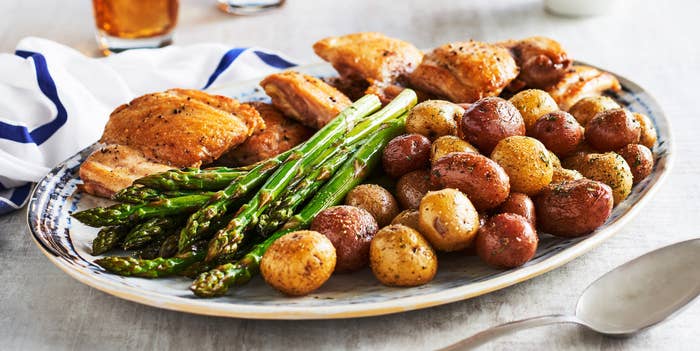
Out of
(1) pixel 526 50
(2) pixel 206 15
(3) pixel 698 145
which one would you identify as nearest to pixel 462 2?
(2) pixel 206 15

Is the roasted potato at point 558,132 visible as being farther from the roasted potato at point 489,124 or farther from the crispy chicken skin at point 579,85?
the crispy chicken skin at point 579,85

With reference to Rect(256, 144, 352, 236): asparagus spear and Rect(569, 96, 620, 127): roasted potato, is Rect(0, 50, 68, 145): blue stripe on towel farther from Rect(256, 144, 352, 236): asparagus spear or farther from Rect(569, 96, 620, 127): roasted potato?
Rect(569, 96, 620, 127): roasted potato

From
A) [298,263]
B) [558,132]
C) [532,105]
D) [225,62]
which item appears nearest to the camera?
[298,263]

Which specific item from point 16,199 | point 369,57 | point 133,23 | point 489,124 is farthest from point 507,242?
point 133,23

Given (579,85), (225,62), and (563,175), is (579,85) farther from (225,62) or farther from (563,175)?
(225,62)

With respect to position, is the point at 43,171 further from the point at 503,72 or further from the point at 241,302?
the point at 503,72

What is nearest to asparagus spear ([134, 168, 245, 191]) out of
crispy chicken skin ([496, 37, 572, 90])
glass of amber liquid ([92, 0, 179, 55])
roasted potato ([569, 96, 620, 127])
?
roasted potato ([569, 96, 620, 127])
